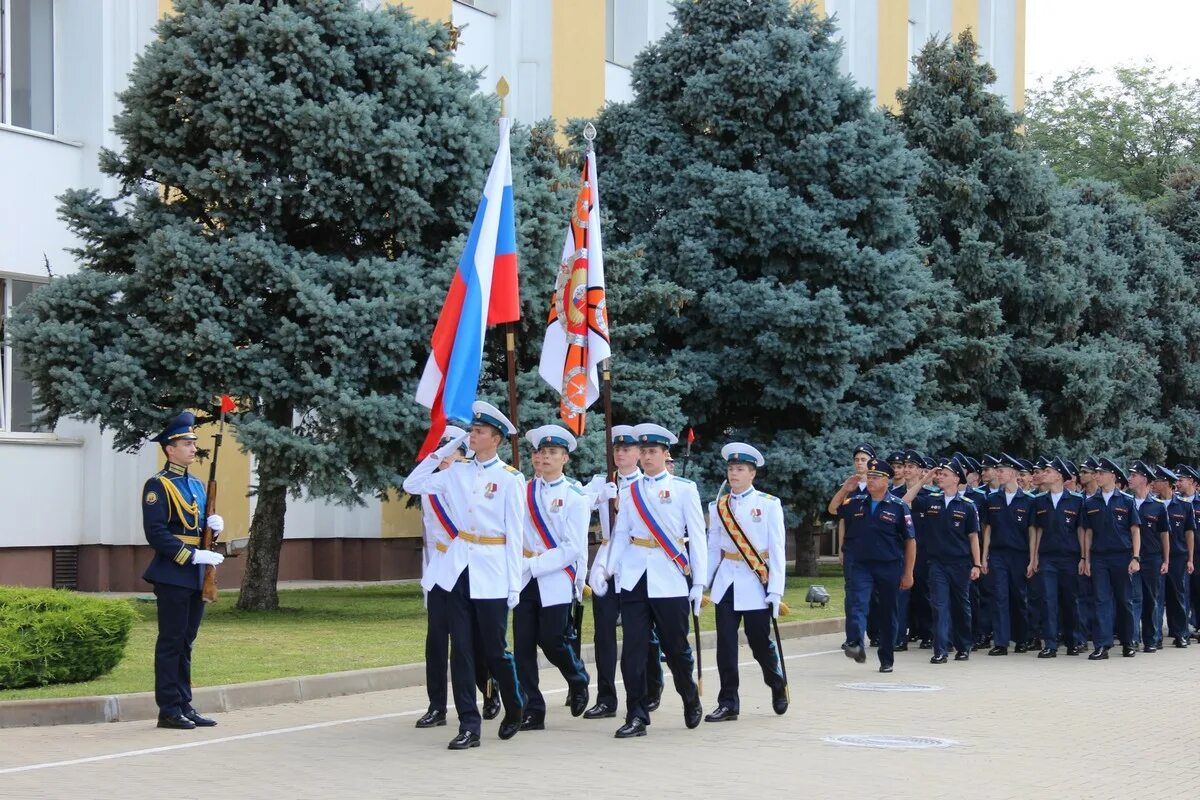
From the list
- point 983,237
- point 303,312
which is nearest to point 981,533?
point 303,312

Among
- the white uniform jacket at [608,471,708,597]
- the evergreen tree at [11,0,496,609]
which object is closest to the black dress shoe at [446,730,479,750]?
the white uniform jacket at [608,471,708,597]

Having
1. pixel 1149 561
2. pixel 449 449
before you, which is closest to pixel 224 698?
pixel 449 449

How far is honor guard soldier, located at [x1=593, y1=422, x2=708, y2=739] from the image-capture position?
36.4ft

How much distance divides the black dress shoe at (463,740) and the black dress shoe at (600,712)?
1694mm

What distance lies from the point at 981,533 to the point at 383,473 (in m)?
6.65

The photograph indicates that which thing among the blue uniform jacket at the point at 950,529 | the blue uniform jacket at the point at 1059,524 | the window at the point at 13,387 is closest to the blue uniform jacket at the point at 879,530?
the blue uniform jacket at the point at 950,529

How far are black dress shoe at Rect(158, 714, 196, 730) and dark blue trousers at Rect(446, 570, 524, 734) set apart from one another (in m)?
1.86

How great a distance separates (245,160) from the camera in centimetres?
1905

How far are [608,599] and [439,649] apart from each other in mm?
1291

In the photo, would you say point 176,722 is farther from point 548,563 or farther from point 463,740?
point 548,563

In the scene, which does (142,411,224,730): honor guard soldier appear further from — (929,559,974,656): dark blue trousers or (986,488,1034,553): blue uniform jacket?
(986,488,1034,553): blue uniform jacket

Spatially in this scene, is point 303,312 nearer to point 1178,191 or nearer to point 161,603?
point 161,603

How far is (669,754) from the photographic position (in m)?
10.1

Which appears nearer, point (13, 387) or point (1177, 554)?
point (1177, 554)
